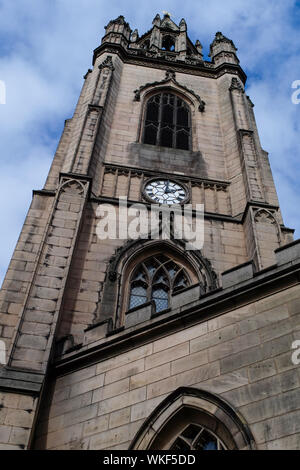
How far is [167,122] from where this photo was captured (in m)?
21.8

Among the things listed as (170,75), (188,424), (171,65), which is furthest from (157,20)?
(188,424)

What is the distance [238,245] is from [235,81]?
11.2 metres

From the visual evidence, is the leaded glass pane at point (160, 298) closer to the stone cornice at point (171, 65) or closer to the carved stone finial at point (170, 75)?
the carved stone finial at point (170, 75)

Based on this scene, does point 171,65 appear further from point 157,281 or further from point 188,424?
point 188,424

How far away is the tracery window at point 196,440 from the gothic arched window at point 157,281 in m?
5.83

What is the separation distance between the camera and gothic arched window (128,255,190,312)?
13719 millimetres

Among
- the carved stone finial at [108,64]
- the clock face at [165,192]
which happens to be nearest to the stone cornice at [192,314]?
the clock face at [165,192]

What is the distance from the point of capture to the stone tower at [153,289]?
7.67 m

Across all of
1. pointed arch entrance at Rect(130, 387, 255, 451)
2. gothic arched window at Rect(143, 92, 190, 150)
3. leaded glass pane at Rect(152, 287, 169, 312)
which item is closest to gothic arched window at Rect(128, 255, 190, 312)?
leaded glass pane at Rect(152, 287, 169, 312)

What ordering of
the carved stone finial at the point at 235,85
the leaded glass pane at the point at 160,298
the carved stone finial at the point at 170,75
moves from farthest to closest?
the carved stone finial at the point at 170,75 < the carved stone finial at the point at 235,85 < the leaded glass pane at the point at 160,298

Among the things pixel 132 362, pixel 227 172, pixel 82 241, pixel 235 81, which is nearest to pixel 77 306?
pixel 82 241

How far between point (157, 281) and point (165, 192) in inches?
156

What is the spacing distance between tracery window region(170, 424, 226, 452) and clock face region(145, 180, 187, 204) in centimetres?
968
